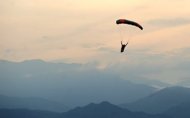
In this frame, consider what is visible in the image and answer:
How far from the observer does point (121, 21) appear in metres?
107

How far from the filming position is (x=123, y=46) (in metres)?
106

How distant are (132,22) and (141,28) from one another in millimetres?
2679

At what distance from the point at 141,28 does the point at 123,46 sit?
6.33m

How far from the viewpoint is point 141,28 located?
10431 centimetres

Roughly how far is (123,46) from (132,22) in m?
6.34

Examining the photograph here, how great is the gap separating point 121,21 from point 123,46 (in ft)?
21.1

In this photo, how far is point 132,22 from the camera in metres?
105

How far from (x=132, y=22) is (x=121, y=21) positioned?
3478mm
